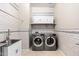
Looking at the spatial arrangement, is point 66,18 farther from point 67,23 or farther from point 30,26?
point 30,26

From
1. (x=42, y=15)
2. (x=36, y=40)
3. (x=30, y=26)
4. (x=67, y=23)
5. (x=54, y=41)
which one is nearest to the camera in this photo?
(x=30, y=26)

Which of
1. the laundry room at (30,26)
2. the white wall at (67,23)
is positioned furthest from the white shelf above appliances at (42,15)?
the white wall at (67,23)

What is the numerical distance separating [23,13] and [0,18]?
363 mm

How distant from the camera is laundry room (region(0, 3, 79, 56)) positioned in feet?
4.63

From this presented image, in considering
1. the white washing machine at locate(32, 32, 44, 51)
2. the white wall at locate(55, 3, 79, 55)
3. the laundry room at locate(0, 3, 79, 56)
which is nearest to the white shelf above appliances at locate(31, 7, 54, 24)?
the laundry room at locate(0, 3, 79, 56)

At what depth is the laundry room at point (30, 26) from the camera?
1.41 metres

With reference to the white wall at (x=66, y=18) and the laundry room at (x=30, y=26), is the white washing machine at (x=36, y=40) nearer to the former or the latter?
the laundry room at (x=30, y=26)

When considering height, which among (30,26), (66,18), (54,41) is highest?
(66,18)

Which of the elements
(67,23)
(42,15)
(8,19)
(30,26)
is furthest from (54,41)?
(8,19)

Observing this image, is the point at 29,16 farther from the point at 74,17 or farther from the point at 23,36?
the point at 74,17

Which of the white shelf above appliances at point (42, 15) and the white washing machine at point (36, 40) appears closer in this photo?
the white shelf above appliances at point (42, 15)

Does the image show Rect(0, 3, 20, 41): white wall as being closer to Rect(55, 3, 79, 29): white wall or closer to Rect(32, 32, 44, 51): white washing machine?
Rect(32, 32, 44, 51): white washing machine

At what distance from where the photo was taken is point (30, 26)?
1.75 m

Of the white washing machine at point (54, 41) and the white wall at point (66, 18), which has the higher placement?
the white wall at point (66, 18)
